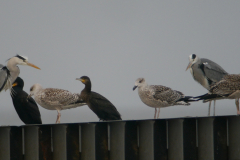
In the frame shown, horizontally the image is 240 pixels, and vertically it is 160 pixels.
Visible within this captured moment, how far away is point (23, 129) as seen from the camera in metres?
5.82

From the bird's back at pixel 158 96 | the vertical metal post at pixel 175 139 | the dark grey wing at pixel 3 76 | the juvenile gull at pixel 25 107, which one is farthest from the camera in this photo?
the bird's back at pixel 158 96

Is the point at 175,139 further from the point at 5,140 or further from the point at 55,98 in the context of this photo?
the point at 55,98

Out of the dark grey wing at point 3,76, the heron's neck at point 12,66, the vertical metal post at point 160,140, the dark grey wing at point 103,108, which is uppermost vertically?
the heron's neck at point 12,66

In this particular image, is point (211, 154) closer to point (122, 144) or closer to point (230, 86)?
point (122, 144)

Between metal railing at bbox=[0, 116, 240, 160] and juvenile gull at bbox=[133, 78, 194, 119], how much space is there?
9.53 ft

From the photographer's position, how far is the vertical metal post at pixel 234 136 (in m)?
6.36

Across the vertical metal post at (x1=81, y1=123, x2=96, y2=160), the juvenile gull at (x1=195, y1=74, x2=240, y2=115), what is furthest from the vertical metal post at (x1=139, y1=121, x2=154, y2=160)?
the juvenile gull at (x1=195, y1=74, x2=240, y2=115)

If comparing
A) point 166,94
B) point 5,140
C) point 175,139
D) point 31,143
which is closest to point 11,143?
point 5,140

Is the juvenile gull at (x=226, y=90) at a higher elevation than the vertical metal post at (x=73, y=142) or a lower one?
higher

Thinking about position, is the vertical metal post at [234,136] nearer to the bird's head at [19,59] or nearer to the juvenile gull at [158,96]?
the juvenile gull at [158,96]

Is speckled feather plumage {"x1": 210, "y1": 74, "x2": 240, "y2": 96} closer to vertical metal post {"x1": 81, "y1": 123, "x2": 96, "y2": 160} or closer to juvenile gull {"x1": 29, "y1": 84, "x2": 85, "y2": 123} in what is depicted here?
juvenile gull {"x1": 29, "y1": 84, "x2": 85, "y2": 123}

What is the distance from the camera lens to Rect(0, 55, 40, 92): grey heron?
9.02 m

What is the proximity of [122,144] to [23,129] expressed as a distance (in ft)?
5.14

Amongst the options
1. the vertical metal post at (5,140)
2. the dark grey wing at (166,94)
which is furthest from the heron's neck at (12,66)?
the vertical metal post at (5,140)
